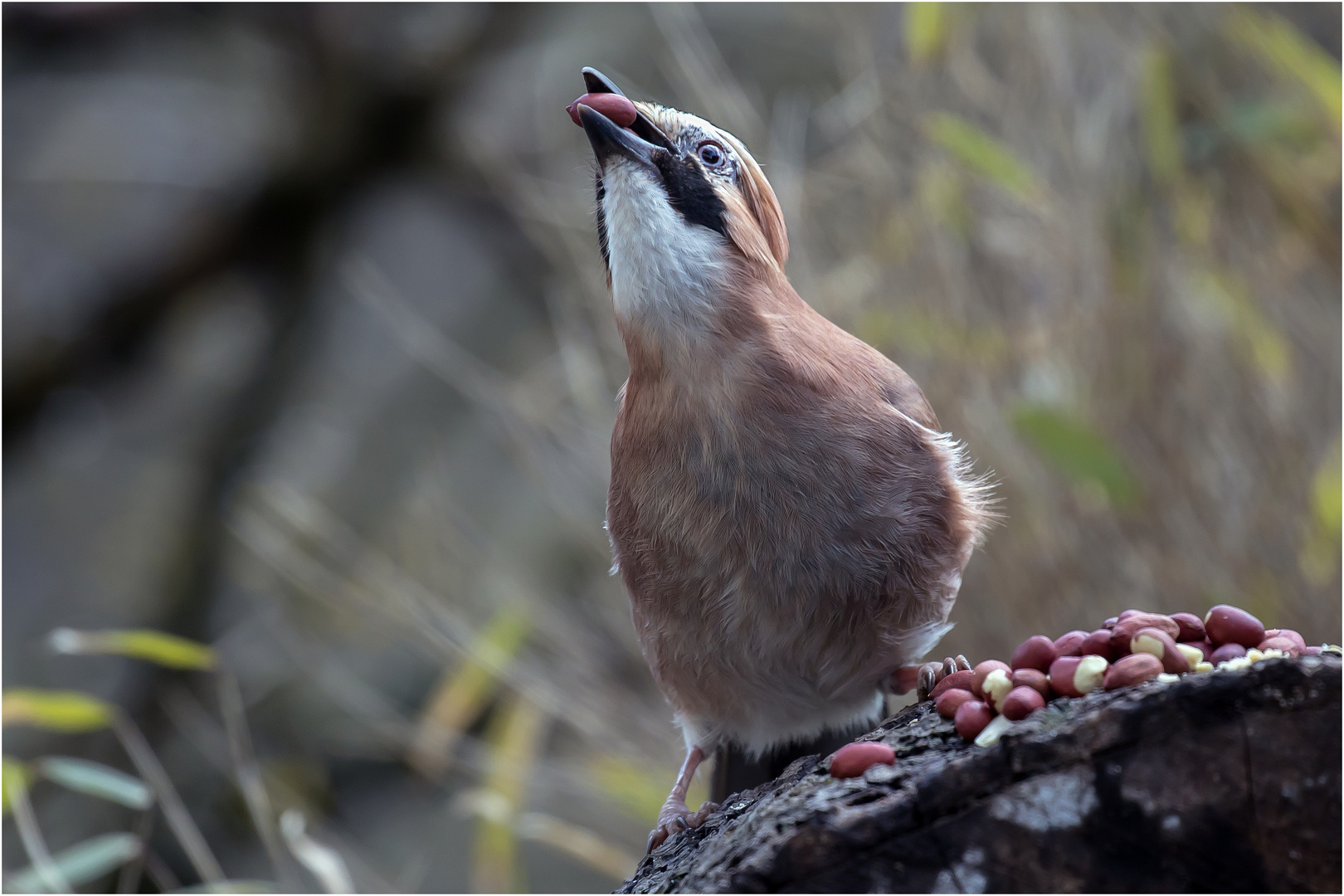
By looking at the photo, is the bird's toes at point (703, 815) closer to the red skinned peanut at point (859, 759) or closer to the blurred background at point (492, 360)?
the red skinned peanut at point (859, 759)

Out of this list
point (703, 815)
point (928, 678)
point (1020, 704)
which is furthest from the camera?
point (928, 678)

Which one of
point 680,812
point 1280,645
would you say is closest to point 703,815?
point 680,812

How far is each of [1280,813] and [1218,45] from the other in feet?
9.34

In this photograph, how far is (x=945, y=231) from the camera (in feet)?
10.0

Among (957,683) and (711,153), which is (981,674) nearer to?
(957,683)

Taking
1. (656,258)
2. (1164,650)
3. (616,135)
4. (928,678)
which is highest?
(616,135)

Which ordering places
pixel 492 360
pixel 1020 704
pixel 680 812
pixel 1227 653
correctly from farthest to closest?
pixel 492 360
pixel 680 812
pixel 1227 653
pixel 1020 704

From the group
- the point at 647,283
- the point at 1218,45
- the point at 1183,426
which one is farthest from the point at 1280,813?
the point at 1218,45

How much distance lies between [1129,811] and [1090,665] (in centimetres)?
20

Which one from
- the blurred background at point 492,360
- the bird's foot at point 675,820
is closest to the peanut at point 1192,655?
the bird's foot at point 675,820

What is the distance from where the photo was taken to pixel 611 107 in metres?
1.97

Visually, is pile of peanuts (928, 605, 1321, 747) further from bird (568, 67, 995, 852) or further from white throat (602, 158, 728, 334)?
white throat (602, 158, 728, 334)

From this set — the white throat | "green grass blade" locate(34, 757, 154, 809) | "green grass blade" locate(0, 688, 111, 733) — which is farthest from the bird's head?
"green grass blade" locate(0, 688, 111, 733)

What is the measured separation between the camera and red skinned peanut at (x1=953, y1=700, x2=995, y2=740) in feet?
4.31
